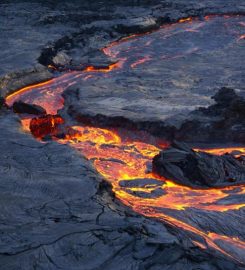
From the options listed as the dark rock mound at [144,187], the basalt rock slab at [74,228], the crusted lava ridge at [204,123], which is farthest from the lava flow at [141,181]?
the basalt rock slab at [74,228]

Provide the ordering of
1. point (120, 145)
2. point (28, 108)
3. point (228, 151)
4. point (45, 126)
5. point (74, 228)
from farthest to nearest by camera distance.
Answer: point (28, 108)
point (45, 126)
point (120, 145)
point (228, 151)
point (74, 228)

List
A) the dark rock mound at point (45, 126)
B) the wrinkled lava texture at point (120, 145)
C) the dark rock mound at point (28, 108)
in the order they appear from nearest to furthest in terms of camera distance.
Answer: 1. the wrinkled lava texture at point (120, 145)
2. the dark rock mound at point (45, 126)
3. the dark rock mound at point (28, 108)

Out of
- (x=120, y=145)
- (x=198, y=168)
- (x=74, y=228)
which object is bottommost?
(x=120, y=145)

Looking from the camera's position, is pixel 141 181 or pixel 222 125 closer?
pixel 141 181

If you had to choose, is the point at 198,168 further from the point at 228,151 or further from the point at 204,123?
the point at 204,123

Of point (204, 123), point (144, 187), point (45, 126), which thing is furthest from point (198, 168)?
point (45, 126)

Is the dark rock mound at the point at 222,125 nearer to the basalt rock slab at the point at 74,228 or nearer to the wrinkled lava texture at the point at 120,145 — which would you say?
the wrinkled lava texture at the point at 120,145

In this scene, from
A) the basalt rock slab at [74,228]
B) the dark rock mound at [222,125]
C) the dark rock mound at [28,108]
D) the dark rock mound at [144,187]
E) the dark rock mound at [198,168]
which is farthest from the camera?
the dark rock mound at [28,108]
